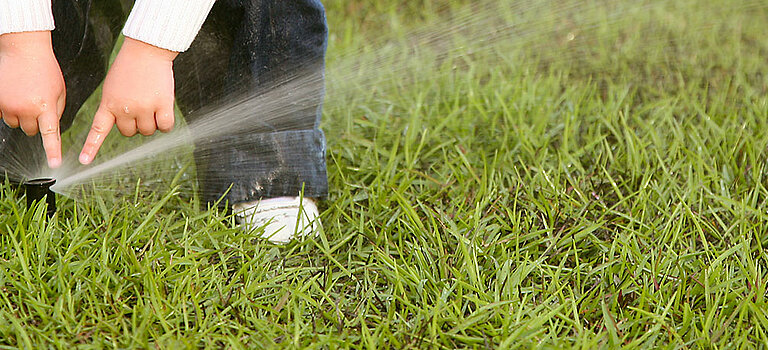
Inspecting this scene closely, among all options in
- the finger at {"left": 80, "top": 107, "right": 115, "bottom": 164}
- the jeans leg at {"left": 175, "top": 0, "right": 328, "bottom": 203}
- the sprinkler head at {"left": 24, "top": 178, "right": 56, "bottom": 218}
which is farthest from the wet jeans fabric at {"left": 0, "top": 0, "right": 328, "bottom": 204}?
the finger at {"left": 80, "top": 107, "right": 115, "bottom": 164}

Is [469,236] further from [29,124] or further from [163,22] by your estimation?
[29,124]

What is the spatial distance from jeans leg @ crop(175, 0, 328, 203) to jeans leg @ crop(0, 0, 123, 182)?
178 mm

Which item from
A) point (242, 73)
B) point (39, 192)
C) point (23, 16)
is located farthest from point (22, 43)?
point (242, 73)

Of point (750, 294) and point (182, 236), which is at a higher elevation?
point (182, 236)

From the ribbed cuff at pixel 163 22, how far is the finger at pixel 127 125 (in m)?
0.14

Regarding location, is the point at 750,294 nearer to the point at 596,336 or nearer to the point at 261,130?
the point at 596,336

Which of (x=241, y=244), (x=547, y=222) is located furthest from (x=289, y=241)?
(x=547, y=222)

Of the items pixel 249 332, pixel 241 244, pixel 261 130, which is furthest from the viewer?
pixel 261 130

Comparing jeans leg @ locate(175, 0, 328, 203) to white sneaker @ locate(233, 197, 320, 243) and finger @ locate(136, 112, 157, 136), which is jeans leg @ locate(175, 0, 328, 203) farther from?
finger @ locate(136, 112, 157, 136)

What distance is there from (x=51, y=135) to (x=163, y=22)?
10.5 inches

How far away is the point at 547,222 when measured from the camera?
1.53 metres

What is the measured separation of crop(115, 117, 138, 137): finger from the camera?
4.25 ft

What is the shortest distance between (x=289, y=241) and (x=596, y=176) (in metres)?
0.71

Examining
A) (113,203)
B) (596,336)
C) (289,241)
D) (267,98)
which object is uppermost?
(267,98)
